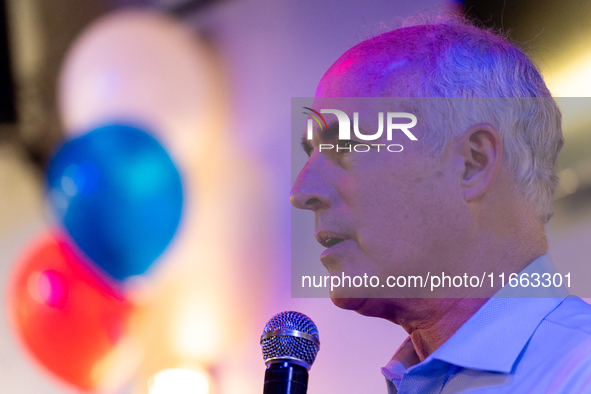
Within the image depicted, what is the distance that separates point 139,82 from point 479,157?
1.56m

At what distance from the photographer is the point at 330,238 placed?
38.8 inches

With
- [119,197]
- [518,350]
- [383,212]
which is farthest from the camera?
[119,197]

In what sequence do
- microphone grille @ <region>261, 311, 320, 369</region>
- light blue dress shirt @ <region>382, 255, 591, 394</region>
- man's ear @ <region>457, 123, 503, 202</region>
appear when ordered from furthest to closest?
man's ear @ <region>457, 123, 503, 202</region> → microphone grille @ <region>261, 311, 320, 369</region> → light blue dress shirt @ <region>382, 255, 591, 394</region>

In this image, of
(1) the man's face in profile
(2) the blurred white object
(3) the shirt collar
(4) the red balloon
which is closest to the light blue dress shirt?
(3) the shirt collar

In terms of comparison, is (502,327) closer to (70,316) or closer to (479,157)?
(479,157)

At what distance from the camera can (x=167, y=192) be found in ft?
7.22

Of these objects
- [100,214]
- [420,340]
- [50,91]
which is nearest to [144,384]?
[100,214]

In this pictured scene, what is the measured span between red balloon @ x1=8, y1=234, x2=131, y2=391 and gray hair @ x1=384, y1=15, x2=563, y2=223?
5.47 feet

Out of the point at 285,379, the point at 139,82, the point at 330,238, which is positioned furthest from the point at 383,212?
the point at 139,82

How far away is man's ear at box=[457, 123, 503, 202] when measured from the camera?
97 cm

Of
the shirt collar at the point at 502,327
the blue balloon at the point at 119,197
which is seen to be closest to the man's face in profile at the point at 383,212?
the shirt collar at the point at 502,327

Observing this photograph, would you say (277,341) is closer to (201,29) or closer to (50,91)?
(201,29)

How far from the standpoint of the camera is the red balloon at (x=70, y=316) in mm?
2127

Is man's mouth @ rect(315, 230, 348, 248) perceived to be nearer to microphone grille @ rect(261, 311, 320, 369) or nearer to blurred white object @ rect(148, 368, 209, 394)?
microphone grille @ rect(261, 311, 320, 369)
